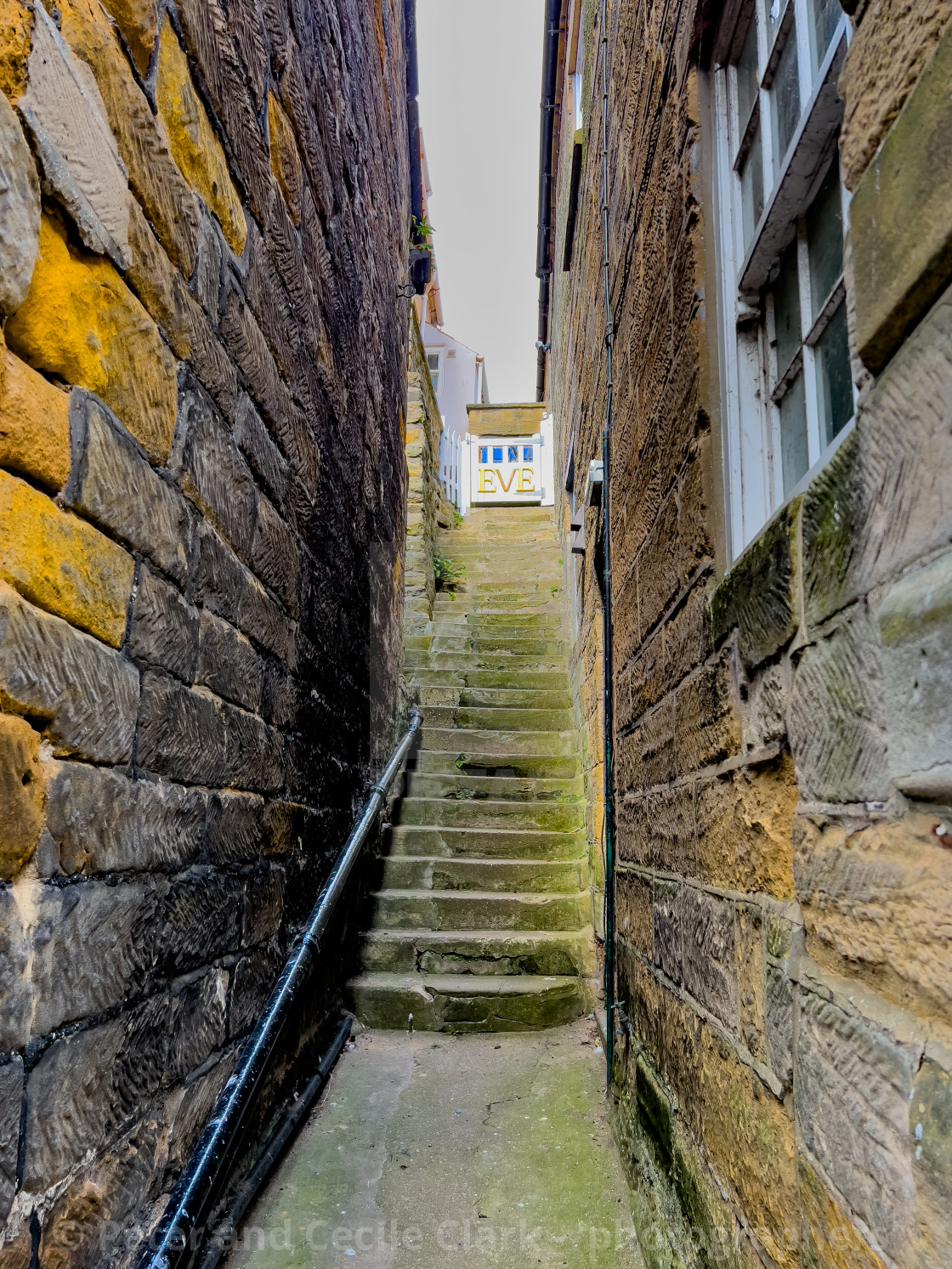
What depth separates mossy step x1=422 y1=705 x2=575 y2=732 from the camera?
5.17 meters

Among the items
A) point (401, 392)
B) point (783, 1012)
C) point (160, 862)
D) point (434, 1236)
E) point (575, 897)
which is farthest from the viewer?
point (401, 392)

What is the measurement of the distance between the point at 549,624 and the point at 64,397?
5606 mm

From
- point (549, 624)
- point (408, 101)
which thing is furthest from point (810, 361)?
point (408, 101)

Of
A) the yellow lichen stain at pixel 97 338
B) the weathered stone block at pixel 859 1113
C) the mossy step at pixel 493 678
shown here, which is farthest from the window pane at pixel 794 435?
the mossy step at pixel 493 678

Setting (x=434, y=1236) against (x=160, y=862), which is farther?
(x=434, y=1236)

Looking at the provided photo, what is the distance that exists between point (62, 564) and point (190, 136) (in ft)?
3.28

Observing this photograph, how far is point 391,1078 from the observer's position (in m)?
2.79

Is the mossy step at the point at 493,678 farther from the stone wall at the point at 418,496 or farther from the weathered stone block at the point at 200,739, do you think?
the weathered stone block at the point at 200,739

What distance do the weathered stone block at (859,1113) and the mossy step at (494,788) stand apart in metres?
3.59

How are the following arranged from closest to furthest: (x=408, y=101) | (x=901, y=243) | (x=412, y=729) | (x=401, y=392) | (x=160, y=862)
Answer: (x=901, y=243)
(x=160, y=862)
(x=412, y=729)
(x=401, y=392)
(x=408, y=101)

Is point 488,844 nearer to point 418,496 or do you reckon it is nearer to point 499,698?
point 499,698

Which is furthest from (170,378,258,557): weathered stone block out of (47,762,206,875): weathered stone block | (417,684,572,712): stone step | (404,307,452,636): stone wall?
(404,307,452,636): stone wall

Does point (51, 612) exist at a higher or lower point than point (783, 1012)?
higher

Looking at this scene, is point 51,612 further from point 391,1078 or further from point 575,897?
point 575,897
